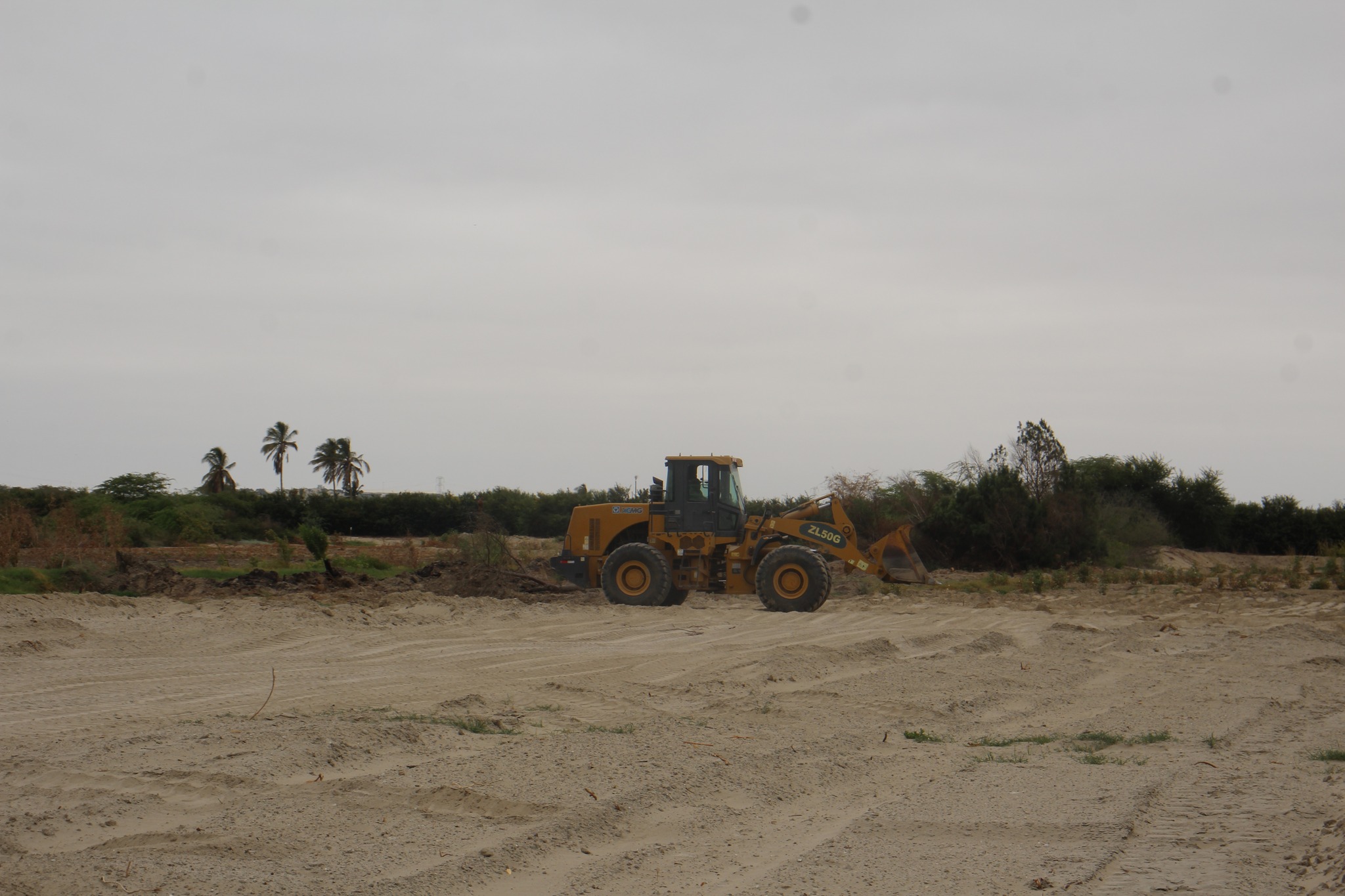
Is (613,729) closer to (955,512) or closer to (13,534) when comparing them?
(13,534)

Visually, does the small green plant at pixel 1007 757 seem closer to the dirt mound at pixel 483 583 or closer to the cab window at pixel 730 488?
the cab window at pixel 730 488

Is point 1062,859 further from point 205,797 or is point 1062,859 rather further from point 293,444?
Result: point 293,444

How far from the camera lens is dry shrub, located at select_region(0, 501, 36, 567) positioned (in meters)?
19.1

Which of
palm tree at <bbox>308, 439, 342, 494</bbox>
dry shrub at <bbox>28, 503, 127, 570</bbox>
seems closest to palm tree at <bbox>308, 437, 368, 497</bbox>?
palm tree at <bbox>308, 439, 342, 494</bbox>

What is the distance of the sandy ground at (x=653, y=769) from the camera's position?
15.4ft

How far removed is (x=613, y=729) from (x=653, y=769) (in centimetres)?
116

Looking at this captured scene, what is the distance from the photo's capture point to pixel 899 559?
1881cm

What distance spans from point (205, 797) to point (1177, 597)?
19692 millimetres

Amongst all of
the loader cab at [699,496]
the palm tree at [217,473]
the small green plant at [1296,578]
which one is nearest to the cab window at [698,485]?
the loader cab at [699,496]

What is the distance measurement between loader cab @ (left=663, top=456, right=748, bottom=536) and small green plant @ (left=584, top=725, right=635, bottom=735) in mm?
11068

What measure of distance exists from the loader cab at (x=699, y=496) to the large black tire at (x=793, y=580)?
4.07ft

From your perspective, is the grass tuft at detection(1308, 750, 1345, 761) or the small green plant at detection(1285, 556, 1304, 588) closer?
the grass tuft at detection(1308, 750, 1345, 761)

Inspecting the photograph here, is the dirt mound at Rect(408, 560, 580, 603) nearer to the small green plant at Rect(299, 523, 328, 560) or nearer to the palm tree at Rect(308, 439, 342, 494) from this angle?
the small green plant at Rect(299, 523, 328, 560)

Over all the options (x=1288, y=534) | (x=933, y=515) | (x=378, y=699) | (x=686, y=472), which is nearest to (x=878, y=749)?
(x=378, y=699)
